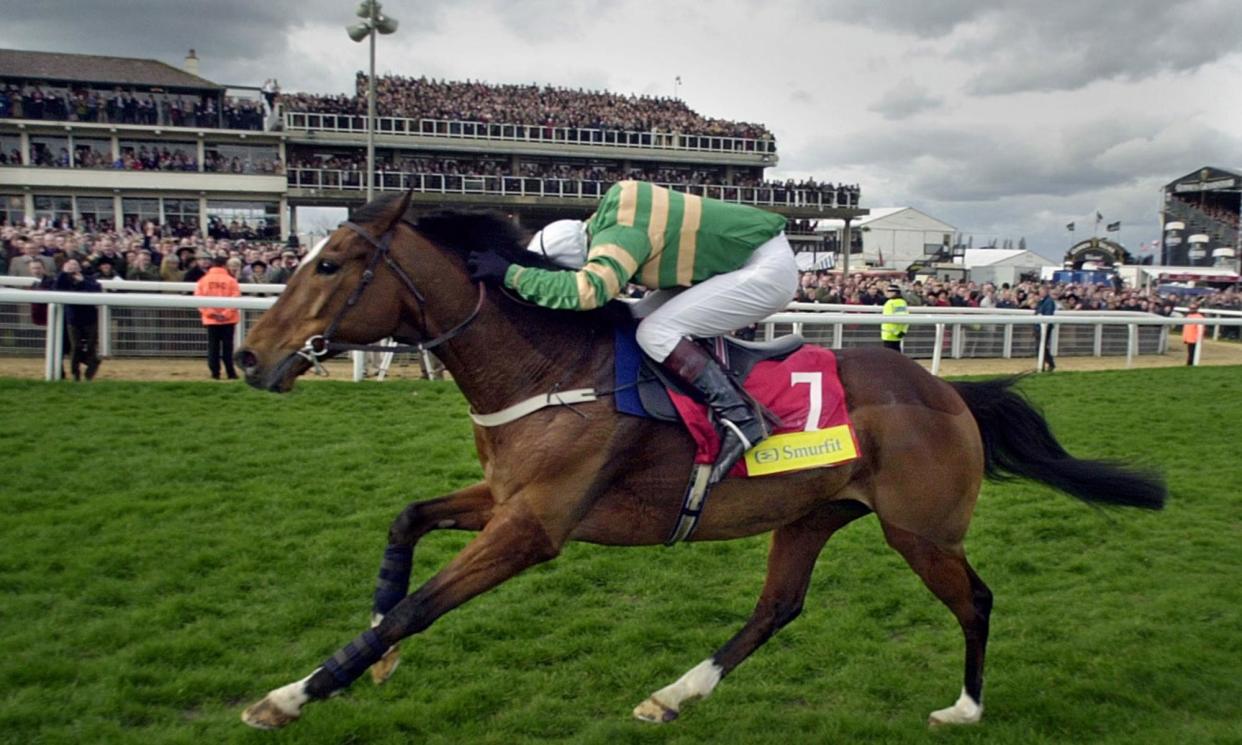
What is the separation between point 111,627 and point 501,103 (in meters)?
36.3

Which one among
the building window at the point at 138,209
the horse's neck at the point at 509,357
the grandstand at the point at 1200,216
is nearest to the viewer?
the horse's neck at the point at 509,357

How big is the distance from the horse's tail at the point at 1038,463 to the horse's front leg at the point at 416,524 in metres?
2.17

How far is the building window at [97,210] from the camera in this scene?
3225cm

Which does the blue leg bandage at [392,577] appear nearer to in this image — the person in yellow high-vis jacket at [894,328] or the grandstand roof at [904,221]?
the person in yellow high-vis jacket at [894,328]

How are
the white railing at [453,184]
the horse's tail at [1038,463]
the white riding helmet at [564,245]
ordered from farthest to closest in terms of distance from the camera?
1. the white railing at [453,184]
2. the horse's tail at [1038,463]
3. the white riding helmet at [564,245]

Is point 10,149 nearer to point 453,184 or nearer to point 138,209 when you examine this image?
point 138,209

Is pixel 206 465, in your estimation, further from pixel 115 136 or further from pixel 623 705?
pixel 115 136

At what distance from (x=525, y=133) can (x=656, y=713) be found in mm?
33550

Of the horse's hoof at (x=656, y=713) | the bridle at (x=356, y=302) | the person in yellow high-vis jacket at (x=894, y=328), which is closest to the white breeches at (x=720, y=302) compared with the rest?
the bridle at (x=356, y=302)

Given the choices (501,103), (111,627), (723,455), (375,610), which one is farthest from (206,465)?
(501,103)

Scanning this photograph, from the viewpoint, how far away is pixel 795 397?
3732mm

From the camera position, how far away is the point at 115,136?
32656 mm

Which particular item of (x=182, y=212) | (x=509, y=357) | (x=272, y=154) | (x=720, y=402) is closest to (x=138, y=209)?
(x=182, y=212)

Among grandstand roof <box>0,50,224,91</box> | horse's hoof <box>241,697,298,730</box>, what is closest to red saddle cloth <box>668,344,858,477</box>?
horse's hoof <box>241,697,298,730</box>
